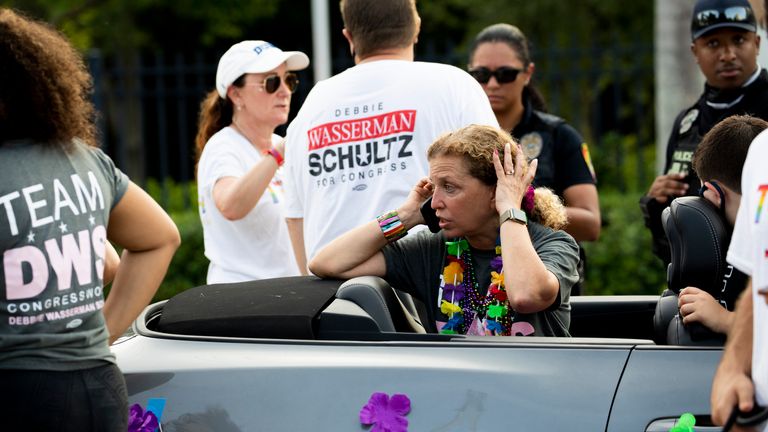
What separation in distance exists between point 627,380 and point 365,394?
0.63m

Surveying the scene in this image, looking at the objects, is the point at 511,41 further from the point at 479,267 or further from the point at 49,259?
the point at 49,259

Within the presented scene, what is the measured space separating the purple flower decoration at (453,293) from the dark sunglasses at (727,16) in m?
1.79

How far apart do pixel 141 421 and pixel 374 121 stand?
1.55m

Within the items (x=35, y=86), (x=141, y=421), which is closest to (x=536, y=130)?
(x=141, y=421)

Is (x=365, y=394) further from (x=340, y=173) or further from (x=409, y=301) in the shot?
(x=340, y=173)

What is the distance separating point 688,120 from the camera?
4801 mm

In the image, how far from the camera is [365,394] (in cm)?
287

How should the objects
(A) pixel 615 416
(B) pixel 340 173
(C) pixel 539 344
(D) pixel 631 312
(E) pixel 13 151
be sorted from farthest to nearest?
(B) pixel 340 173 → (D) pixel 631 312 → (C) pixel 539 344 → (A) pixel 615 416 → (E) pixel 13 151

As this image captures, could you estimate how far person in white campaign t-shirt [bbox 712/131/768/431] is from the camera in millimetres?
2340

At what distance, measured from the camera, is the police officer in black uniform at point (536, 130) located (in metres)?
5.10

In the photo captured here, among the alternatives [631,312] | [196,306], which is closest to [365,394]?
[196,306]

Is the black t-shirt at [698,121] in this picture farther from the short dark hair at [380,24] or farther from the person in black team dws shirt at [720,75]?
the short dark hair at [380,24]

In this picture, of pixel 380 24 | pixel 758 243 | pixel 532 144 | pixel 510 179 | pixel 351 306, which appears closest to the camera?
pixel 758 243

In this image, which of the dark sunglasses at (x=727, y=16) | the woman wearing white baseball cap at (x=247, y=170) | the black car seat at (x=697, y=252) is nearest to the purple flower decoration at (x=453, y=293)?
the black car seat at (x=697, y=252)
